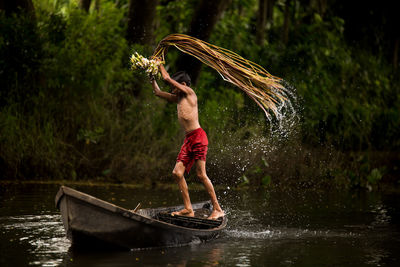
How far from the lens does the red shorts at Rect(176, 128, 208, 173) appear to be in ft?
35.1

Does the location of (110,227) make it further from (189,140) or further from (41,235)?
(189,140)

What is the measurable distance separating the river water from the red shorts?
1.23m

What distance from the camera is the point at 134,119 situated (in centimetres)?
1761

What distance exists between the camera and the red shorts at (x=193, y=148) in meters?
10.7

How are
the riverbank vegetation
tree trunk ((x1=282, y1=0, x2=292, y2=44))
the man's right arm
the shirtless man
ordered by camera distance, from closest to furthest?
the shirtless man → the man's right arm → the riverbank vegetation → tree trunk ((x1=282, y1=0, x2=292, y2=44))

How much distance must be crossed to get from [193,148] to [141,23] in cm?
885

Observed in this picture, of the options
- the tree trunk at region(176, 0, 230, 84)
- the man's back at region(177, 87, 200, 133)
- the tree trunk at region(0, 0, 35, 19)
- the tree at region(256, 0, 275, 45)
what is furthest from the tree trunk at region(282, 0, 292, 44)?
the man's back at region(177, 87, 200, 133)

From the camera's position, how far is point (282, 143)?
17.5m

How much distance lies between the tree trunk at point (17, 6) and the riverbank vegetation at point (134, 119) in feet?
0.10

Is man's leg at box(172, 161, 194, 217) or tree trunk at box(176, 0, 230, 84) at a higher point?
tree trunk at box(176, 0, 230, 84)

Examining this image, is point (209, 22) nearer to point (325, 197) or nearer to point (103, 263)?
point (325, 197)

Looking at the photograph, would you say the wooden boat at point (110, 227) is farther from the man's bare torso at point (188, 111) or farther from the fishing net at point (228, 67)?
the fishing net at point (228, 67)

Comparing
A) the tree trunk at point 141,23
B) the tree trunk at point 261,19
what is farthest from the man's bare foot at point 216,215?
the tree trunk at point 261,19

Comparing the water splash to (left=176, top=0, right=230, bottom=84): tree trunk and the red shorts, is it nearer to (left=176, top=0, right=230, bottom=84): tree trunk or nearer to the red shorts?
the red shorts
